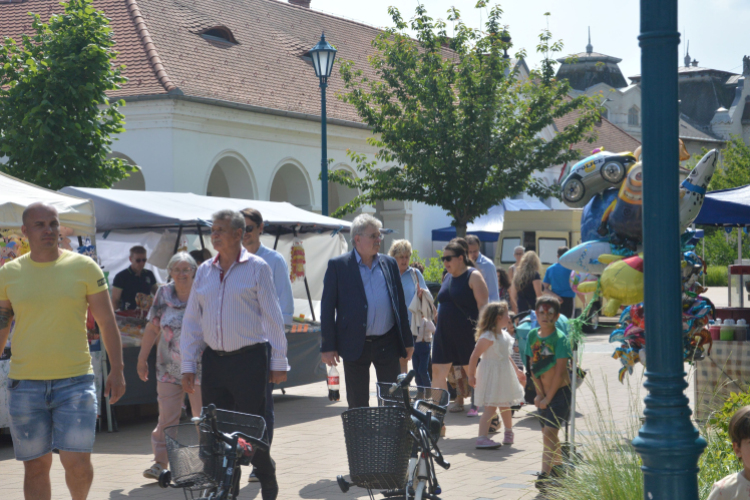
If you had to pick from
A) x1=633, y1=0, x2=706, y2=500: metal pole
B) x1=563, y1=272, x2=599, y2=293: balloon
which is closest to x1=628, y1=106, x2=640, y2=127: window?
x1=563, y1=272, x2=599, y2=293: balloon

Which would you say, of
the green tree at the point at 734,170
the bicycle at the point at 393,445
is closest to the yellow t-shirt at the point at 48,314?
the bicycle at the point at 393,445

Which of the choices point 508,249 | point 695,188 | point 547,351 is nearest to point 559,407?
point 547,351

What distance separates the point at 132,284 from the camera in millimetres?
11523

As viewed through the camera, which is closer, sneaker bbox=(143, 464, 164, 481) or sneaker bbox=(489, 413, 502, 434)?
sneaker bbox=(143, 464, 164, 481)

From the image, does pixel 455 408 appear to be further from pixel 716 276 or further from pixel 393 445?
pixel 716 276

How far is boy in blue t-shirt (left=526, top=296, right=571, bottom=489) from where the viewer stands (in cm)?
684

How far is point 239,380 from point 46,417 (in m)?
1.11

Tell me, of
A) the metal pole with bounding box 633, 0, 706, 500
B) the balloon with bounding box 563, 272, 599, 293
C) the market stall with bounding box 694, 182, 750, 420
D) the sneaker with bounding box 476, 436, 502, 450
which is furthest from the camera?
the market stall with bounding box 694, 182, 750, 420

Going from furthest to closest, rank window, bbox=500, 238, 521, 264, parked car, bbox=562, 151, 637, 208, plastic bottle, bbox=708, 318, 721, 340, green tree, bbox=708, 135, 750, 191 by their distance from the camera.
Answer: green tree, bbox=708, 135, 750, 191, window, bbox=500, 238, 521, 264, plastic bottle, bbox=708, 318, 721, 340, parked car, bbox=562, 151, 637, 208

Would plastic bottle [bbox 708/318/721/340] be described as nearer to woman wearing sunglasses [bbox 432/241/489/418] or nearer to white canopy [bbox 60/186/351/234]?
woman wearing sunglasses [bbox 432/241/489/418]

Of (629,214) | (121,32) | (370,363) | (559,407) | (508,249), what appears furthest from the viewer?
(121,32)

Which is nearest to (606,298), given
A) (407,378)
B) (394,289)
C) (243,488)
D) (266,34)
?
(394,289)

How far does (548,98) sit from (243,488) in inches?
766

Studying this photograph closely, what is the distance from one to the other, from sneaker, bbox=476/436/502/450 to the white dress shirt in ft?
6.94
